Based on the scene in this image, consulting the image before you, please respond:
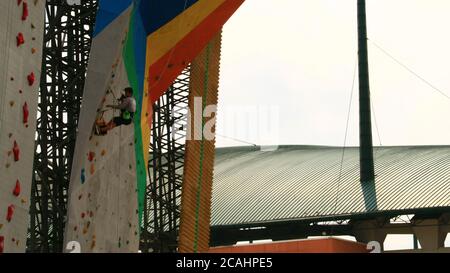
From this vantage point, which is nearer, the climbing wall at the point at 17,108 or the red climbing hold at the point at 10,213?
the climbing wall at the point at 17,108

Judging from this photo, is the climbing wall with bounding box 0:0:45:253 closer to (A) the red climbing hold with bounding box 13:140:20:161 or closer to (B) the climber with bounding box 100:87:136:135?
(A) the red climbing hold with bounding box 13:140:20:161

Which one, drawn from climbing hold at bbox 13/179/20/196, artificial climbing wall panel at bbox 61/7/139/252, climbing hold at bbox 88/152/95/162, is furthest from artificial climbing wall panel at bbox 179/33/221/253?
climbing hold at bbox 13/179/20/196

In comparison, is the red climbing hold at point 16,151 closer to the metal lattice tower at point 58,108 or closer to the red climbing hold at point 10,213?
the red climbing hold at point 10,213

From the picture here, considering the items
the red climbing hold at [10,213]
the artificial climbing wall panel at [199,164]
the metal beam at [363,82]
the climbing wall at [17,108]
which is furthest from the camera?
the metal beam at [363,82]

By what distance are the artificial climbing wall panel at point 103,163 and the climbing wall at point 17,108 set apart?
3276 mm

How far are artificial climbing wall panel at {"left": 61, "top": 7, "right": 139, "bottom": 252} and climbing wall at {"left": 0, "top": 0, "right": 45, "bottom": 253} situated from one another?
3276 millimetres

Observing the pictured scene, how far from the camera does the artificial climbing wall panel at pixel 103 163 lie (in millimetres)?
24875

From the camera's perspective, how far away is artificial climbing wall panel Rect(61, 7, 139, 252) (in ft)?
81.6

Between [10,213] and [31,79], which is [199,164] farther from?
[10,213]

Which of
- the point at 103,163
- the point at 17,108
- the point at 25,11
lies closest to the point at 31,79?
the point at 17,108

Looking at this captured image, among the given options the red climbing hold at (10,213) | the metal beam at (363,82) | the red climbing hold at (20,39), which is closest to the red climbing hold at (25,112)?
the red climbing hold at (20,39)

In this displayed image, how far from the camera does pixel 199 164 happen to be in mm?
42000

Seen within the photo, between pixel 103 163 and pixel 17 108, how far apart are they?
6092 millimetres
